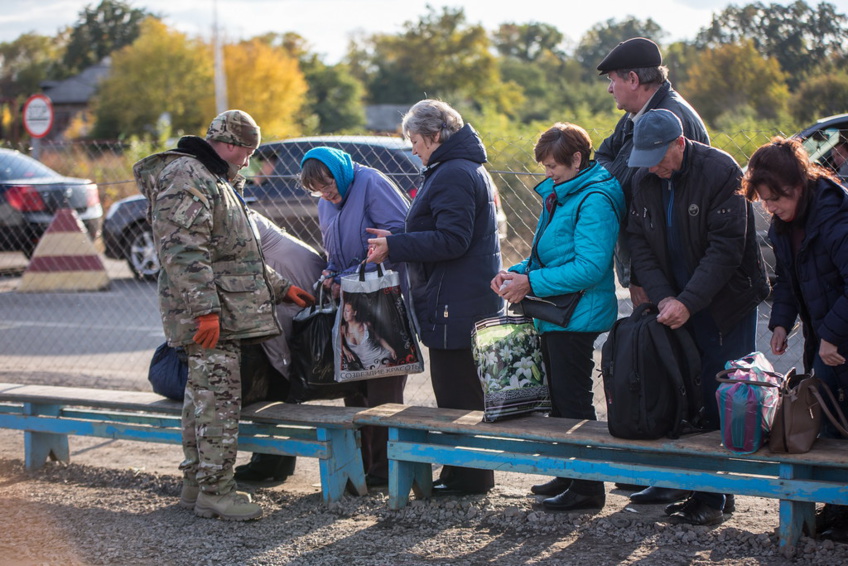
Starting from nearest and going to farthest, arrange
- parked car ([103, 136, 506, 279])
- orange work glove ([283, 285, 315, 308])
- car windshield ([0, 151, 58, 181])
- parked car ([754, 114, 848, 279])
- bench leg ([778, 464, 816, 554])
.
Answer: bench leg ([778, 464, 816, 554]) → orange work glove ([283, 285, 315, 308]) → parked car ([754, 114, 848, 279]) → parked car ([103, 136, 506, 279]) → car windshield ([0, 151, 58, 181])

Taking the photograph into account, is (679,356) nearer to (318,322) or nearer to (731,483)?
(731,483)

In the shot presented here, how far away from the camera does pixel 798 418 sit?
3354 millimetres

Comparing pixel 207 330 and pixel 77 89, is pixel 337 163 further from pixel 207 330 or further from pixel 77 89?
pixel 77 89

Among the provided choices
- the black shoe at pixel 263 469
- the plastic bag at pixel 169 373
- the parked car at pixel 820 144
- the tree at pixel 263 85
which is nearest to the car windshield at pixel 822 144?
the parked car at pixel 820 144

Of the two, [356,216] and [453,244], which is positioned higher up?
[356,216]

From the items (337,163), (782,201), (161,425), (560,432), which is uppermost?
(337,163)

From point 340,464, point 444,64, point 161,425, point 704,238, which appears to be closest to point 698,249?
point 704,238

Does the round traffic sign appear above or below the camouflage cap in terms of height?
above

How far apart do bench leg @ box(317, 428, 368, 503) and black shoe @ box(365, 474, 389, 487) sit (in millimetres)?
134

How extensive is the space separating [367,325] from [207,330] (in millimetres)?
741

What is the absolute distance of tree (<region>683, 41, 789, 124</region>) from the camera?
17703 millimetres

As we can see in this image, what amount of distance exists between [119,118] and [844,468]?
180ft

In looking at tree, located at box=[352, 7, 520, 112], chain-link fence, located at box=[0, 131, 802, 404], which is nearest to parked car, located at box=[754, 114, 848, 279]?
chain-link fence, located at box=[0, 131, 802, 404]

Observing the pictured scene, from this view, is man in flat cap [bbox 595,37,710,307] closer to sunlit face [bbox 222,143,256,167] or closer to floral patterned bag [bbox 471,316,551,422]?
floral patterned bag [bbox 471,316,551,422]
